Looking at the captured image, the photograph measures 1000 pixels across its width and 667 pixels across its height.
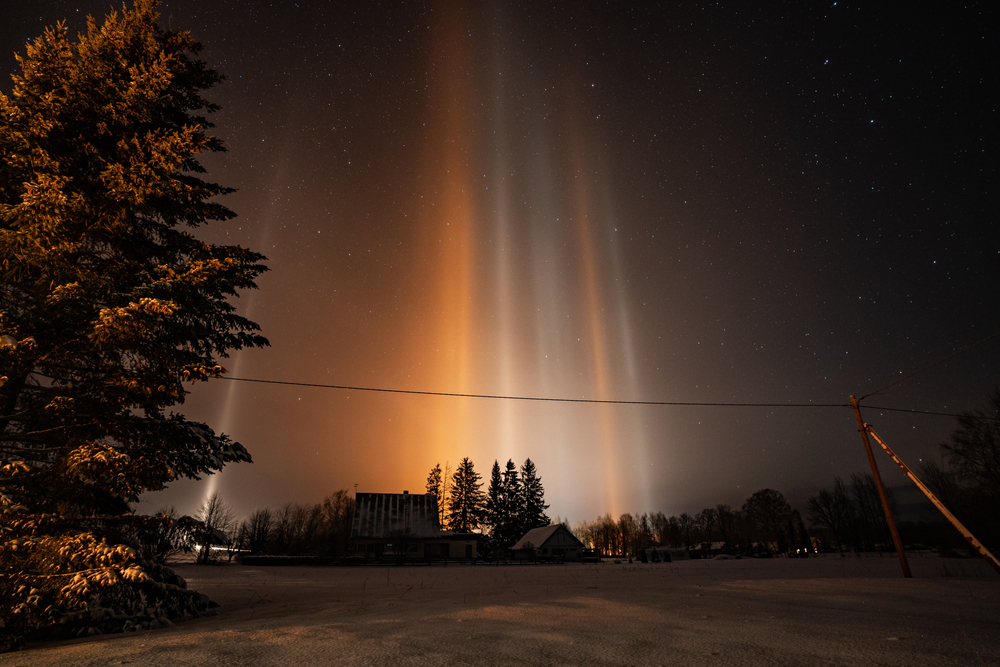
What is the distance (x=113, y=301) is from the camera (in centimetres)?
763

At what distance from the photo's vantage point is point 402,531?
5272cm

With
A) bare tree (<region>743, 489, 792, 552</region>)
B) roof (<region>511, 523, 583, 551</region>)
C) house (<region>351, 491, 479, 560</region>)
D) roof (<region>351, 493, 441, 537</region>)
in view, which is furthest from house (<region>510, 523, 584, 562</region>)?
bare tree (<region>743, 489, 792, 552</region>)

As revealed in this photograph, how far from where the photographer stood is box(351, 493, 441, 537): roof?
52.4 metres

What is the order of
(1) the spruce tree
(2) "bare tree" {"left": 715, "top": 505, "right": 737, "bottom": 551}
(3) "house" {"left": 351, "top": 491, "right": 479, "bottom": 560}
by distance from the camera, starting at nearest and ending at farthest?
1. (3) "house" {"left": 351, "top": 491, "right": 479, "bottom": 560}
2. (1) the spruce tree
3. (2) "bare tree" {"left": 715, "top": 505, "right": 737, "bottom": 551}

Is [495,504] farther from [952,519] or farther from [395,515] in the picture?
[952,519]

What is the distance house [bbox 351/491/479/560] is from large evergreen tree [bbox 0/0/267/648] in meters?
46.8

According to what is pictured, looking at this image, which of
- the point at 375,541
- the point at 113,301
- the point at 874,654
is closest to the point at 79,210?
the point at 113,301

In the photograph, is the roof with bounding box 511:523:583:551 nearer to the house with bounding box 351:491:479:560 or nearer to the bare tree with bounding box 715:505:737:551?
the house with bounding box 351:491:479:560

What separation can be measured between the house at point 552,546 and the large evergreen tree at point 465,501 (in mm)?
15780

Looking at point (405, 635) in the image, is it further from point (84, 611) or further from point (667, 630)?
point (84, 611)

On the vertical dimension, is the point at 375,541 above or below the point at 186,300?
below

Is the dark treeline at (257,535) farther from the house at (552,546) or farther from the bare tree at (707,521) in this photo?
the bare tree at (707,521)

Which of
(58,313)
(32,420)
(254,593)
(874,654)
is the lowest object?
(254,593)

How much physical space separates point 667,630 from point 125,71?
1418 cm
